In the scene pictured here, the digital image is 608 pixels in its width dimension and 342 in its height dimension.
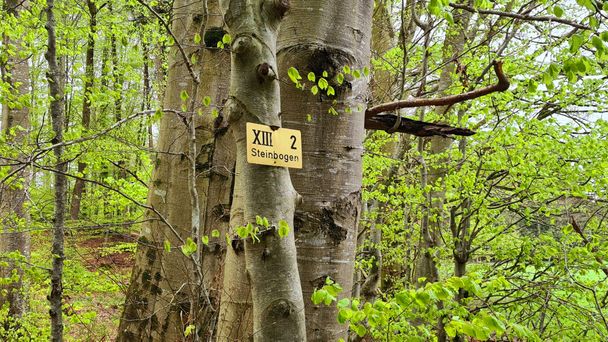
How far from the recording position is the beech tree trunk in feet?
8.99

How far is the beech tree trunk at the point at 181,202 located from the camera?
8.99 feet

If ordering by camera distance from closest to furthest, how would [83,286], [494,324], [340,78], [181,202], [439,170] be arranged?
[494,324] < [340,78] < [181,202] < [83,286] < [439,170]

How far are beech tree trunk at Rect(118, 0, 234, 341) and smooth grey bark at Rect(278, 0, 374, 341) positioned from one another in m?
1.28

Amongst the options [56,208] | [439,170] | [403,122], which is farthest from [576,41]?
[439,170]

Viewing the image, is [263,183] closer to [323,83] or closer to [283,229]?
[283,229]

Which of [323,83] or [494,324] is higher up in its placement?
[323,83]

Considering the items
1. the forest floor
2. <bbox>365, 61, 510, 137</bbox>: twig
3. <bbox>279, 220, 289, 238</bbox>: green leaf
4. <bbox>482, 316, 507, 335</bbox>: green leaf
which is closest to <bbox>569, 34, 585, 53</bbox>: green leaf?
<bbox>365, 61, 510, 137</bbox>: twig

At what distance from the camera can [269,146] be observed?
1.15m

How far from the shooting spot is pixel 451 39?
591 centimetres

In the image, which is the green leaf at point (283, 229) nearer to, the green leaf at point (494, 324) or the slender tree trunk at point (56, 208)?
the green leaf at point (494, 324)

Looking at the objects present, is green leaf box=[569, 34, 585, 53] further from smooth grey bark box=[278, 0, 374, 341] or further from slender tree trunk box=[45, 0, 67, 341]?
slender tree trunk box=[45, 0, 67, 341]

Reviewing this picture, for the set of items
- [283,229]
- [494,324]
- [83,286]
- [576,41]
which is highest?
[576,41]

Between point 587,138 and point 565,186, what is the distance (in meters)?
0.57

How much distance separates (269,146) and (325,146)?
34 cm
